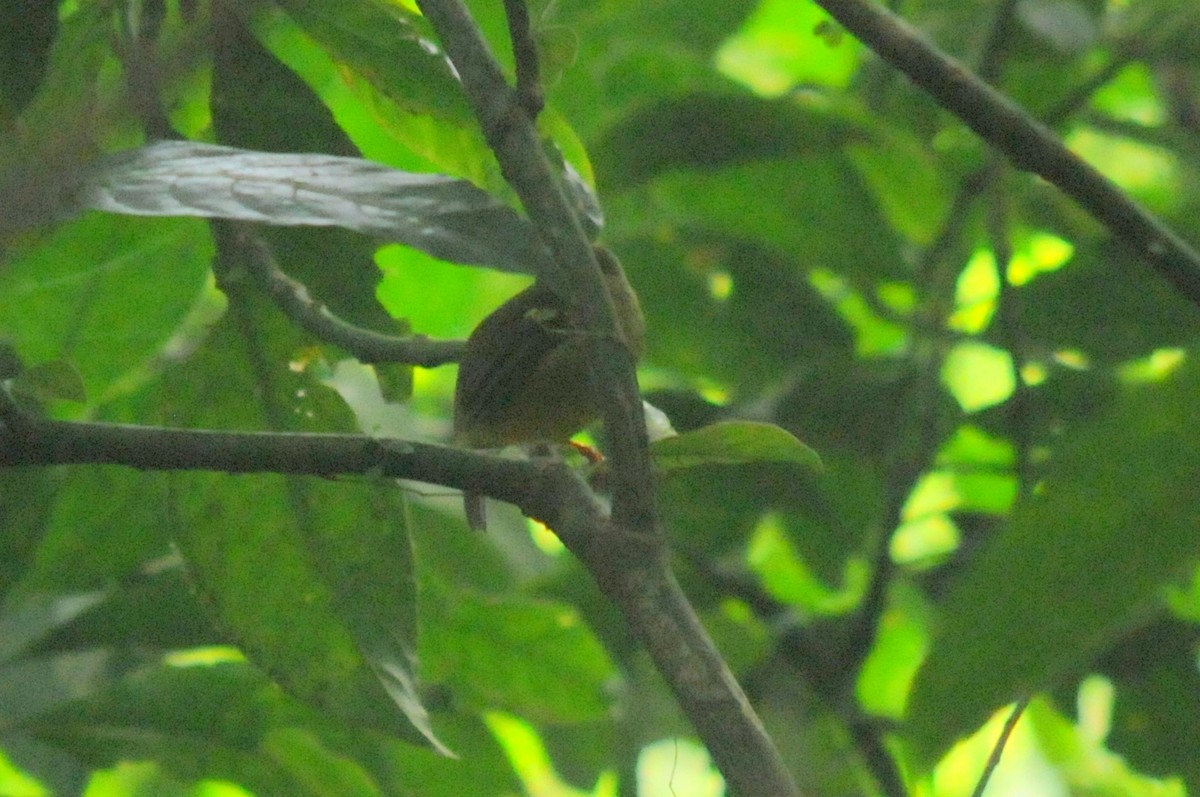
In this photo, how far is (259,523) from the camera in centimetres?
112

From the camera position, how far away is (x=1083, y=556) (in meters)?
0.47

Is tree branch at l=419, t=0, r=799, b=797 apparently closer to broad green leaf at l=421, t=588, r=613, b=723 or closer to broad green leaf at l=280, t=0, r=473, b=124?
broad green leaf at l=280, t=0, r=473, b=124

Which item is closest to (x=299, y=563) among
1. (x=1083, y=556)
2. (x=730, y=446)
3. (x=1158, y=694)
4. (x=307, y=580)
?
(x=307, y=580)

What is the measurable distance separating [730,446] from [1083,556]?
336 mm

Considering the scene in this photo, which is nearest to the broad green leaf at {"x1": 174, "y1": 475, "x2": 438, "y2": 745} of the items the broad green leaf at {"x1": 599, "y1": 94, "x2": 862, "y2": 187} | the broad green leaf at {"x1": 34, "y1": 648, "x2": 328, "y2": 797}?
the broad green leaf at {"x1": 34, "y1": 648, "x2": 328, "y2": 797}

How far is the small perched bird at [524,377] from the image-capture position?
89 cm

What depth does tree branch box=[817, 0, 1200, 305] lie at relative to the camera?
1.00 metres

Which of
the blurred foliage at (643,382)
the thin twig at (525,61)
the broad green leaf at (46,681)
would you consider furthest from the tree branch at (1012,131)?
the broad green leaf at (46,681)

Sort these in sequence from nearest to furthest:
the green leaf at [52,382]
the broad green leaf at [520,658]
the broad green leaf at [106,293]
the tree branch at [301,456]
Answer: the tree branch at [301,456] → the green leaf at [52,382] → the broad green leaf at [106,293] → the broad green leaf at [520,658]

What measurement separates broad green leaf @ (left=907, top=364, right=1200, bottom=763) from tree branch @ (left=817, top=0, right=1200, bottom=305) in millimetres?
546

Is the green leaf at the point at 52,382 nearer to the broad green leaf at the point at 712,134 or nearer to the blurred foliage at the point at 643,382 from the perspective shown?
the blurred foliage at the point at 643,382

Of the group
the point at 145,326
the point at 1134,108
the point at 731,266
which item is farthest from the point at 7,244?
the point at 1134,108

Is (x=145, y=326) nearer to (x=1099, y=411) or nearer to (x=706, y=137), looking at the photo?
(x=706, y=137)

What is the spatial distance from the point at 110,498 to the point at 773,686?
0.74 meters
